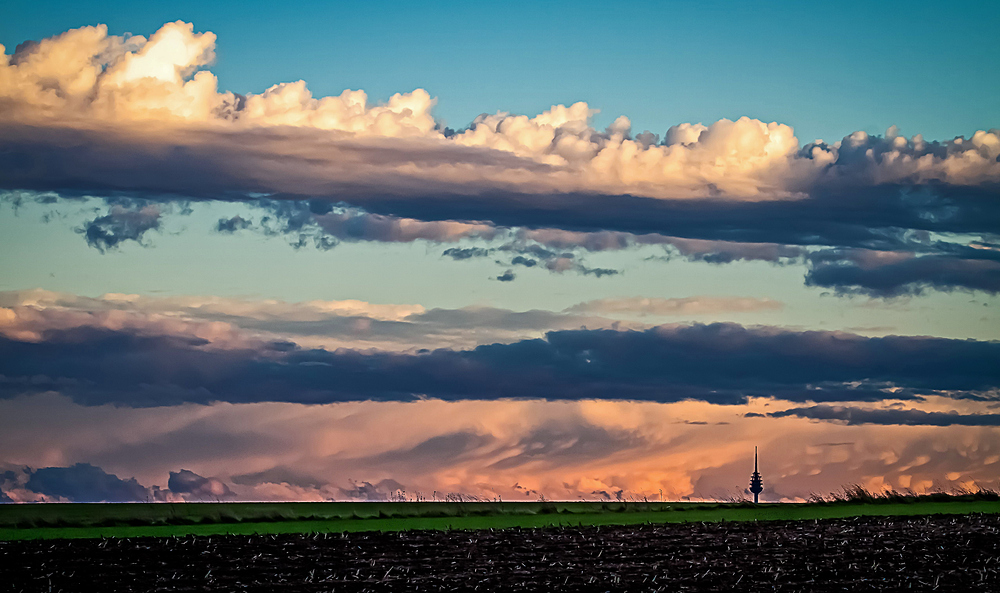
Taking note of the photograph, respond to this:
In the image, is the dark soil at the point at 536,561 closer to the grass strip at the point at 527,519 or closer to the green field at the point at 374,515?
the grass strip at the point at 527,519

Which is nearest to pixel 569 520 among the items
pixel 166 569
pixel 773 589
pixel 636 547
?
pixel 636 547

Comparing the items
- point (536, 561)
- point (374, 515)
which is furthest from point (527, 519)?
point (536, 561)

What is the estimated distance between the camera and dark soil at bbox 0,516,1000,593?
30234 millimetres

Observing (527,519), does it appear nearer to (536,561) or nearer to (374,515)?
(374,515)

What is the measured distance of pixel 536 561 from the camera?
34031 millimetres

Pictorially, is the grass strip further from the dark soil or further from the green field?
the dark soil

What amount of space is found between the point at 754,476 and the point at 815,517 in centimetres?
1601

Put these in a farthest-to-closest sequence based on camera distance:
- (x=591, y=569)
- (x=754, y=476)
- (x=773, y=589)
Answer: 1. (x=754, y=476)
2. (x=591, y=569)
3. (x=773, y=589)

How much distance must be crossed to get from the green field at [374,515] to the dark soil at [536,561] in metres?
3.60

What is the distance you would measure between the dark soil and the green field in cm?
360

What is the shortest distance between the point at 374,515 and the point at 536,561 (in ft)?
48.6

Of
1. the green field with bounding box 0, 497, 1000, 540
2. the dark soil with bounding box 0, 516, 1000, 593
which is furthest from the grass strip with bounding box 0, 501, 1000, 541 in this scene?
the dark soil with bounding box 0, 516, 1000, 593

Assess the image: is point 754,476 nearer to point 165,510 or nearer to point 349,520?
point 349,520

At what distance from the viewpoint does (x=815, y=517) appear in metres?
47.0
